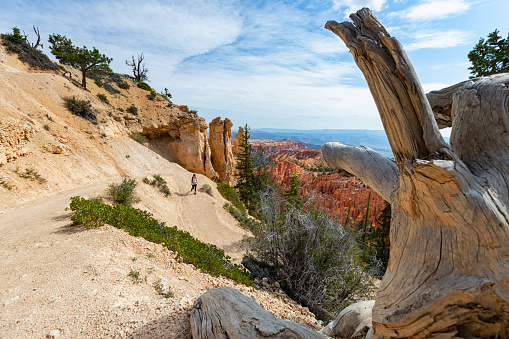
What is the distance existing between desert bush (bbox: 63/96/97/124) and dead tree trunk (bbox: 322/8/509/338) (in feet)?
79.9

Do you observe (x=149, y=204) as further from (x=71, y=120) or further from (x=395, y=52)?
(x=395, y=52)

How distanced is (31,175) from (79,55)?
21486mm

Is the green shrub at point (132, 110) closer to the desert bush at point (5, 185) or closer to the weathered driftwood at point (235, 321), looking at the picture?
the desert bush at point (5, 185)

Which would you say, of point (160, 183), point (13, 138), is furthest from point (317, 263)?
point (160, 183)

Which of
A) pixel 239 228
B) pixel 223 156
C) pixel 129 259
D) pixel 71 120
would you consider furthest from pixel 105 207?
pixel 223 156

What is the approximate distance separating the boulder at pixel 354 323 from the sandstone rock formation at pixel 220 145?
30.6 m

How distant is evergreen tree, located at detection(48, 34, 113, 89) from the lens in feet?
90.0

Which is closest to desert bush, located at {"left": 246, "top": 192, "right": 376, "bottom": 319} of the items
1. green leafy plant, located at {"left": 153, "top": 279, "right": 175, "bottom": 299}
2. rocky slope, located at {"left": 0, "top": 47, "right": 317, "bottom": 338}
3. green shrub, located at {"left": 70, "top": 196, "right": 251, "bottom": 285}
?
rocky slope, located at {"left": 0, "top": 47, "right": 317, "bottom": 338}

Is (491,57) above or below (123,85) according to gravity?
below

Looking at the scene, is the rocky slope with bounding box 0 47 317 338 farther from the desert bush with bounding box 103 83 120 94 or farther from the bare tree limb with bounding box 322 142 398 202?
the desert bush with bounding box 103 83 120 94

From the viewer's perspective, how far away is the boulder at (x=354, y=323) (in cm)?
280

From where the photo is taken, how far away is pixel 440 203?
1712 mm

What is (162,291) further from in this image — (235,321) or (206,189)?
(206,189)

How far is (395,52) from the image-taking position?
5.86ft
